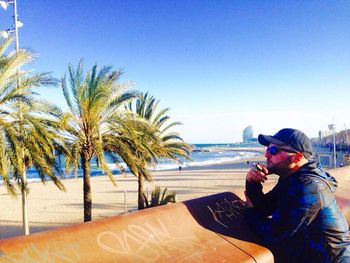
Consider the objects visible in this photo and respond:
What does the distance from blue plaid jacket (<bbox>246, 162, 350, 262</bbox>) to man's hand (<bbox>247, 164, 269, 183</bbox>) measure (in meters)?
0.21

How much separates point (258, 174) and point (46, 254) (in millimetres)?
1520

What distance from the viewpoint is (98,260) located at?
5.13ft

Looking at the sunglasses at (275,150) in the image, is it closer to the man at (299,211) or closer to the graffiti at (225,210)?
the man at (299,211)

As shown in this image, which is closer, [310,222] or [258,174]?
[310,222]

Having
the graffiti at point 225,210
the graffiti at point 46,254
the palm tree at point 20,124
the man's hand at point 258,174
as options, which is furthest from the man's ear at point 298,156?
the palm tree at point 20,124

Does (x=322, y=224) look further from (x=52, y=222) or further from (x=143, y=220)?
(x=52, y=222)

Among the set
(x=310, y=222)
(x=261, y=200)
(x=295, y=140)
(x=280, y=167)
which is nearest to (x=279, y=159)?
(x=280, y=167)

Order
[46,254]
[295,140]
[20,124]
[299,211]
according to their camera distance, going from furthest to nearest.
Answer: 1. [20,124]
2. [295,140]
3. [299,211]
4. [46,254]

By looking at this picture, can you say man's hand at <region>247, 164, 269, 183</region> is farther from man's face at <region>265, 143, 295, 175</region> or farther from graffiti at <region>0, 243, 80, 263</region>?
Answer: graffiti at <region>0, 243, 80, 263</region>

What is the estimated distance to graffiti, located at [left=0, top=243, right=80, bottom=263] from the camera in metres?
1.39

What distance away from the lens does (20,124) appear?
7184 millimetres

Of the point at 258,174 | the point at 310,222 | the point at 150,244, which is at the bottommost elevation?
the point at 150,244

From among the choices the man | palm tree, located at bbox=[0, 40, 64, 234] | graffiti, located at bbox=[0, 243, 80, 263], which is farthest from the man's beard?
palm tree, located at bbox=[0, 40, 64, 234]

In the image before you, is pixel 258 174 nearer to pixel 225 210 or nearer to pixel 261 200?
pixel 261 200
